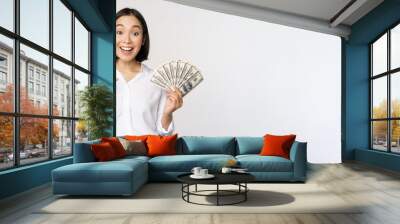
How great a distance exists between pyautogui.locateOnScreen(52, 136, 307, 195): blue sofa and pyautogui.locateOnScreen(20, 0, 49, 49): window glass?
175 cm

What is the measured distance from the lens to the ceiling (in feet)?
26.4

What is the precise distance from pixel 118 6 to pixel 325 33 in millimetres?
4819

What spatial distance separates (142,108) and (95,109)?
1272 mm

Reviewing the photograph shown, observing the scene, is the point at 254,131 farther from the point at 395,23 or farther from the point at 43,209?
the point at 43,209

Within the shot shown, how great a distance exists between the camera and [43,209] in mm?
4129

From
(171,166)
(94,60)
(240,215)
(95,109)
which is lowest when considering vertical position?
(240,215)

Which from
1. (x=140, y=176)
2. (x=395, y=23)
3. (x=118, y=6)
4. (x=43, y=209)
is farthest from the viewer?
(x=118, y=6)

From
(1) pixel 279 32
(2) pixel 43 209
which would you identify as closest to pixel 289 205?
(2) pixel 43 209

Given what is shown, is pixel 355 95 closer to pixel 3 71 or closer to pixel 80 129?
pixel 80 129

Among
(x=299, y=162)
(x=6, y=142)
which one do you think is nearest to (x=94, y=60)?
(x=6, y=142)

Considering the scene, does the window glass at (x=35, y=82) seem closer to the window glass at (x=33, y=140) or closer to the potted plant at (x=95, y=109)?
the window glass at (x=33, y=140)

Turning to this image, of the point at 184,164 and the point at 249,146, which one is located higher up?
the point at 249,146

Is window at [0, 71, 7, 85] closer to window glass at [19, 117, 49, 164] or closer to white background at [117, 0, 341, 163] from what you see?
window glass at [19, 117, 49, 164]

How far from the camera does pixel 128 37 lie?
867 cm
